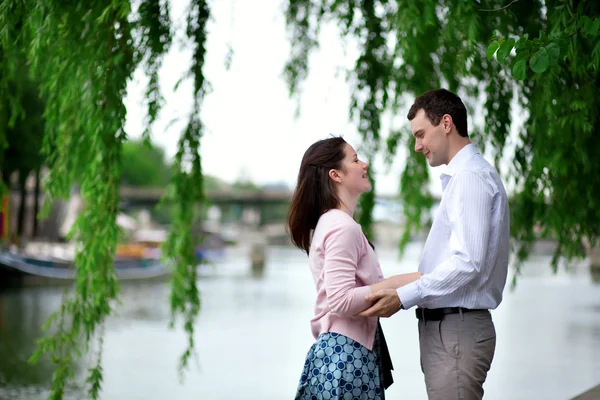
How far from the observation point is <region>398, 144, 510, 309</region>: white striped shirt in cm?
238

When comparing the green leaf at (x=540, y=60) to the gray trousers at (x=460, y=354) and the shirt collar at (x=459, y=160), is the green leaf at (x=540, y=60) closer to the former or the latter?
the shirt collar at (x=459, y=160)

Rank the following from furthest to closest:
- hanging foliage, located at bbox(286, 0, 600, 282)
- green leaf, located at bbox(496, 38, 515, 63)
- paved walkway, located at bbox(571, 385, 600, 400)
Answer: paved walkway, located at bbox(571, 385, 600, 400), hanging foliage, located at bbox(286, 0, 600, 282), green leaf, located at bbox(496, 38, 515, 63)

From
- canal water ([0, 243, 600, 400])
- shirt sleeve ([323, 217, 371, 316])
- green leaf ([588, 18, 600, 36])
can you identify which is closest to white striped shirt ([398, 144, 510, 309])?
shirt sleeve ([323, 217, 371, 316])

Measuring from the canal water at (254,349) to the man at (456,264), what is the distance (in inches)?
166

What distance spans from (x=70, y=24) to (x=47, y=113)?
0.70 meters

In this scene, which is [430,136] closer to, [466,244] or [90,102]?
[466,244]

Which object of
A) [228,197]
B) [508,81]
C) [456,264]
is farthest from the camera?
[228,197]

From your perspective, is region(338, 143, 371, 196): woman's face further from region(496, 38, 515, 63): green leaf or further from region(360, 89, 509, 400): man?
region(496, 38, 515, 63): green leaf

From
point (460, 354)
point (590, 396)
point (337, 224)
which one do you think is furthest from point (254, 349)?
point (337, 224)

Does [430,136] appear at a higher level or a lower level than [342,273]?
higher

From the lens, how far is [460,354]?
2.50m

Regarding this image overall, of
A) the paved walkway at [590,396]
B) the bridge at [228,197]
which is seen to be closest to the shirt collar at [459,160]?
the paved walkway at [590,396]

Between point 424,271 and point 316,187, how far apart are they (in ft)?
1.33

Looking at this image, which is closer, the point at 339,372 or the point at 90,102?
the point at 339,372
